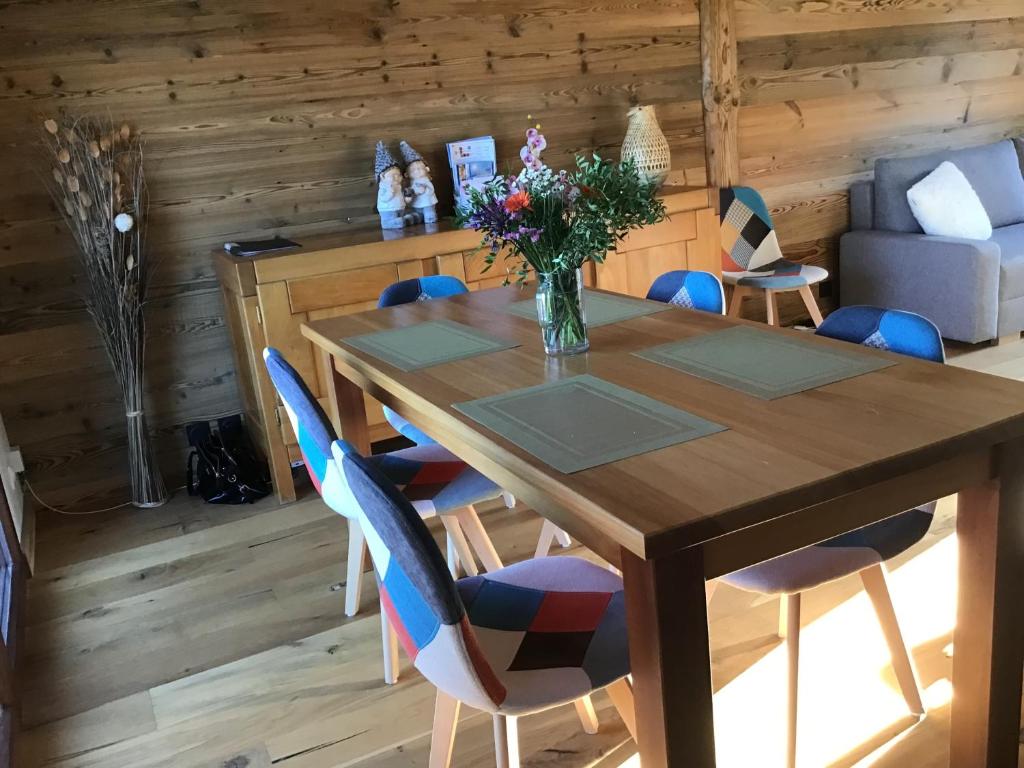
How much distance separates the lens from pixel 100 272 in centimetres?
307

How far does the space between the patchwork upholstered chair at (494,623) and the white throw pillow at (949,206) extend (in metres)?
3.45

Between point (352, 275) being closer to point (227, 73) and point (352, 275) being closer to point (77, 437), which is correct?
point (227, 73)

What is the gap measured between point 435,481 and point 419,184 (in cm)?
173

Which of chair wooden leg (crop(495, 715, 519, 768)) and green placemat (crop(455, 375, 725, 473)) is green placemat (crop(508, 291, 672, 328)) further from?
chair wooden leg (crop(495, 715, 519, 768))

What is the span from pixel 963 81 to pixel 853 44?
824 mm

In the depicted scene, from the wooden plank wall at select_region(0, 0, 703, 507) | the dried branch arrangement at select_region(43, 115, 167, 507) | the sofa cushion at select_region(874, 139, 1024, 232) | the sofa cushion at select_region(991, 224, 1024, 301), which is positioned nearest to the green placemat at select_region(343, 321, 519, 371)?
the dried branch arrangement at select_region(43, 115, 167, 507)

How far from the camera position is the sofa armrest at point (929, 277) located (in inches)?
156

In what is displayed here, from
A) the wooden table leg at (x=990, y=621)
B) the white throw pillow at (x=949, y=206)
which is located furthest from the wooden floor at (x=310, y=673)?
the white throw pillow at (x=949, y=206)

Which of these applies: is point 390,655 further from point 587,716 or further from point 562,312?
point 562,312

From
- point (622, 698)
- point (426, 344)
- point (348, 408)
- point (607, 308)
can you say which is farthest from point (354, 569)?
point (622, 698)

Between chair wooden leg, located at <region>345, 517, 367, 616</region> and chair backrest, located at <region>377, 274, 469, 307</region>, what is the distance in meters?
0.72

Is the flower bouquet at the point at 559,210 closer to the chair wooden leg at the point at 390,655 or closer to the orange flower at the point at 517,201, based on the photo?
the orange flower at the point at 517,201

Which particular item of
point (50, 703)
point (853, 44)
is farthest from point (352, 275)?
point (853, 44)

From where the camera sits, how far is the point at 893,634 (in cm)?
177
